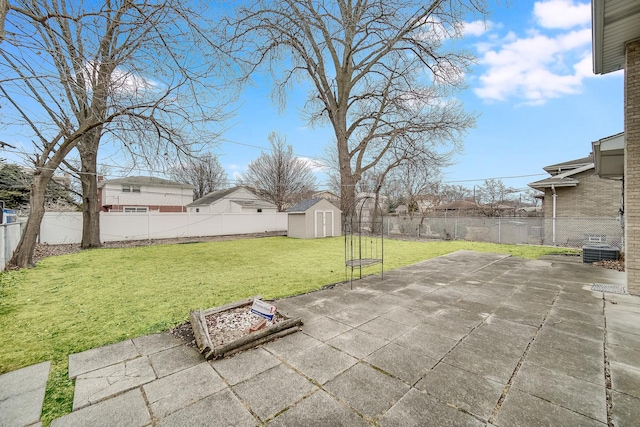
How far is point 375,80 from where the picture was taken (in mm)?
16078

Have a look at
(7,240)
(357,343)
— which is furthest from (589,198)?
(7,240)

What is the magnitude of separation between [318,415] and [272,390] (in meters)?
0.44

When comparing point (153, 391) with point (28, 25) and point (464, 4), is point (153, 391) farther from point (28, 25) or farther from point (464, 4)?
point (464, 4)

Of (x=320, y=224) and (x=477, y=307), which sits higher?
(x=320, y=224)

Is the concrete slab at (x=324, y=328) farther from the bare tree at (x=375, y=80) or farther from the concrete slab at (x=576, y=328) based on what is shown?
the bare tree at (x=375, y=80)

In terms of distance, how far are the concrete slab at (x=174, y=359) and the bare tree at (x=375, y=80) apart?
11.0m

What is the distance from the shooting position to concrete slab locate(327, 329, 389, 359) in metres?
2.59

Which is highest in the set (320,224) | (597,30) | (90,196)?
(597,30)

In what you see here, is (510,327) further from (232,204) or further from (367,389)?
(232,204)

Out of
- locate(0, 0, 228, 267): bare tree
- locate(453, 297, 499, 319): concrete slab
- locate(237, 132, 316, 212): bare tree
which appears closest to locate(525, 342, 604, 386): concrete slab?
locate(453, 297, 499, 319): concrete slab

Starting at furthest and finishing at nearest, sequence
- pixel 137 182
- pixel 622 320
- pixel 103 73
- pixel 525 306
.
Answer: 1. pixel 137 182
2. pixel 525 306
3. pixel 103 73
4. pixel 622 320

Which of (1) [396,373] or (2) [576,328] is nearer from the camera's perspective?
(1) [396,373]

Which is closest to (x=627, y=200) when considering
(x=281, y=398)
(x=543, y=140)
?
(x=281, y=398)

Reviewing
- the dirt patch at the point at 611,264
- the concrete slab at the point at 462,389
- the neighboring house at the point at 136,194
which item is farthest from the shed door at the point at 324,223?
the concrete slab at the point at 462,389
